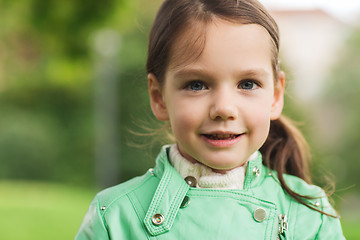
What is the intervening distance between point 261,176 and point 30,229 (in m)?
4.56

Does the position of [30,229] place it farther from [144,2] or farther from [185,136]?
[144,2]

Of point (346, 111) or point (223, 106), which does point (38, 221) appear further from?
point (346, 111)

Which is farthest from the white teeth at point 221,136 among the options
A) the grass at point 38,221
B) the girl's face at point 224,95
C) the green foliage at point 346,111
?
the green foliage at point 346,111

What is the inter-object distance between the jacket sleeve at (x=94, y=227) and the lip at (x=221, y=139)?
490 mm

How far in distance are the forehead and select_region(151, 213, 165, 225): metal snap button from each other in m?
0.54

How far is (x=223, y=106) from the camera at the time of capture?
1705mm

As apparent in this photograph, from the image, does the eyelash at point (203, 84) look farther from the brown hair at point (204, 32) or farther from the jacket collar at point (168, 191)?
the jacket collar at point (168, 191)

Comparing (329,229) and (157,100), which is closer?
(329,229)

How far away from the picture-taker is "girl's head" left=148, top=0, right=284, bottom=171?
173 centimetres

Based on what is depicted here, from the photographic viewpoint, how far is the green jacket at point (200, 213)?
1.75 metres

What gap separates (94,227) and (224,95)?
2.26 ft

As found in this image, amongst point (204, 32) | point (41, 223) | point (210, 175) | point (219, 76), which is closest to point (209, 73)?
point (219, 76)

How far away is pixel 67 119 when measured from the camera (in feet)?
71.3

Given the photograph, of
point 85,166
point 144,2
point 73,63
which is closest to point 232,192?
point 73,63
